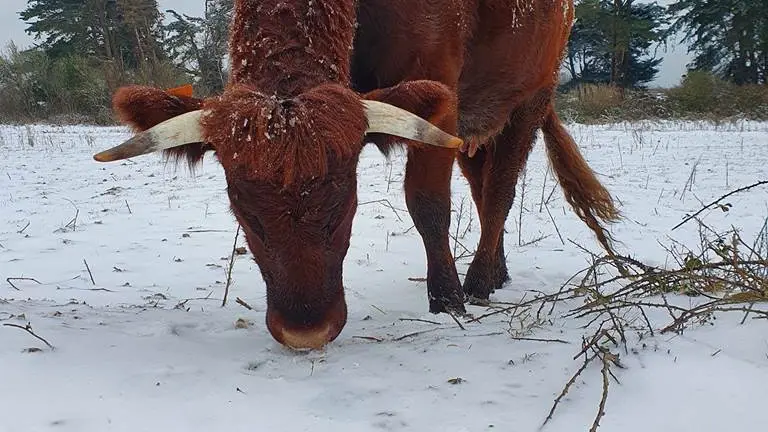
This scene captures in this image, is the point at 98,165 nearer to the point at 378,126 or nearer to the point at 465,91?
the point at 465,91

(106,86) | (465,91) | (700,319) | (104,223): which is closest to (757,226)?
(465,91)

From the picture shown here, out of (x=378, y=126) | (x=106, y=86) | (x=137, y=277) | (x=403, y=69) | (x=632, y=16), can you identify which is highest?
(x=632, y=16)

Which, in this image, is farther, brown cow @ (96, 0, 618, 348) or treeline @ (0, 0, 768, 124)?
treeline @ (0, 0, 768, 124)

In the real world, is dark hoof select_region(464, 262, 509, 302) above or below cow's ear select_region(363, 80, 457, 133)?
below

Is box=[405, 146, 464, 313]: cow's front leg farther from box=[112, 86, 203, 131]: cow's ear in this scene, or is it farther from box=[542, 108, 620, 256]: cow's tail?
box=[542, 108, 620, 256]: cow's tail

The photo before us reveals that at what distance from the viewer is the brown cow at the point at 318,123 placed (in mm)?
2135

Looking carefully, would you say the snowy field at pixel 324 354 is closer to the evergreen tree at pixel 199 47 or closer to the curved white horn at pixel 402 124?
the curved white horn at pixel 402 124

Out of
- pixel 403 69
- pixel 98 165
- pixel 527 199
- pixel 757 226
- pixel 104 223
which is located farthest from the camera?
pixel 98 165

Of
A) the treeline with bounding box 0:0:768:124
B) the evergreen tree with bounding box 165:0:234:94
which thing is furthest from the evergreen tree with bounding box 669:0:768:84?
the evergreen tree with bounding box 165:0:234:94

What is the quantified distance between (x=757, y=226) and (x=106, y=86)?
2198cm

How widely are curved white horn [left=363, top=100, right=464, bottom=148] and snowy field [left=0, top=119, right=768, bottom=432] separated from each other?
2.58 feet

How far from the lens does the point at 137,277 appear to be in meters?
3.90

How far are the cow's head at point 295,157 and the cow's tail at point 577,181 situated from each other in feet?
9.52

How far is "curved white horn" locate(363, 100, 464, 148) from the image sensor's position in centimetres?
232
